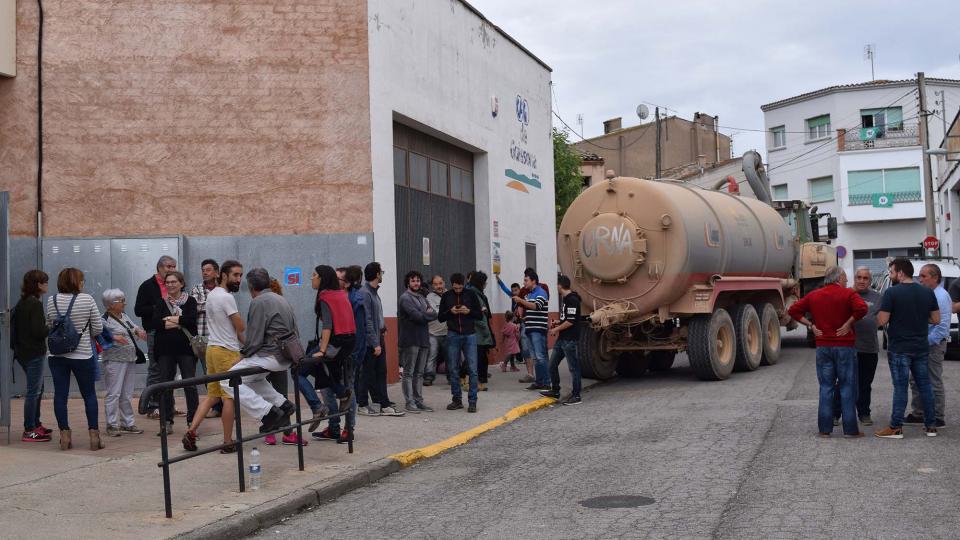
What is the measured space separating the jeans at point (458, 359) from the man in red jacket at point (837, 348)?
4.29 meters

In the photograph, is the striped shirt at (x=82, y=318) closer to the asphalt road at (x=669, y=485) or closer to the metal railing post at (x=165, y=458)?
the metal railing post at (x=165, y=458)

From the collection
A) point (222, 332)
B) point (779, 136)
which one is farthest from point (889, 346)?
point (779, 136)

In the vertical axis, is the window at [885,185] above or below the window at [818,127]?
below

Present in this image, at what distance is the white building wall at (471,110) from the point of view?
15.1m

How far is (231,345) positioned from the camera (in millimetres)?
9055

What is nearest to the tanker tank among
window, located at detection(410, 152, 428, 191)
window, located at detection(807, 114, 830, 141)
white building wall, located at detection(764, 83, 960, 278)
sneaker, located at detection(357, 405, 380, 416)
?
window, located at detection(410, 152, 428, 191)

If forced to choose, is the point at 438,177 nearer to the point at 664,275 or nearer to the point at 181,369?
the point at 664,275

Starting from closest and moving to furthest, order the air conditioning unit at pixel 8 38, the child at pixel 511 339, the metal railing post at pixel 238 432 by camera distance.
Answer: the metal railing post at pixel 238 432 → the air conditioning unit at pixel 8 38 → the child at pixel 511 339

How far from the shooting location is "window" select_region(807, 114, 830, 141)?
51.5 metres

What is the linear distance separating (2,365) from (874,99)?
160ft

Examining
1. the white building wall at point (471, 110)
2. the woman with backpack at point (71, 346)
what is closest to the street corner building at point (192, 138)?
the white building wall at point (471, 110)

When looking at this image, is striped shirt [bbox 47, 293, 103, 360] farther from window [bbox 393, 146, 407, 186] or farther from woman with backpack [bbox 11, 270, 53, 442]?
window [bbox 393, 146, 407, 186]

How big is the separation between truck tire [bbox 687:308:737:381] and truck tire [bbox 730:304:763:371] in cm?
63

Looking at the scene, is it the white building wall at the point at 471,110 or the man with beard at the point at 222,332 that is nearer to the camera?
the man with beard at the point at 222,332
